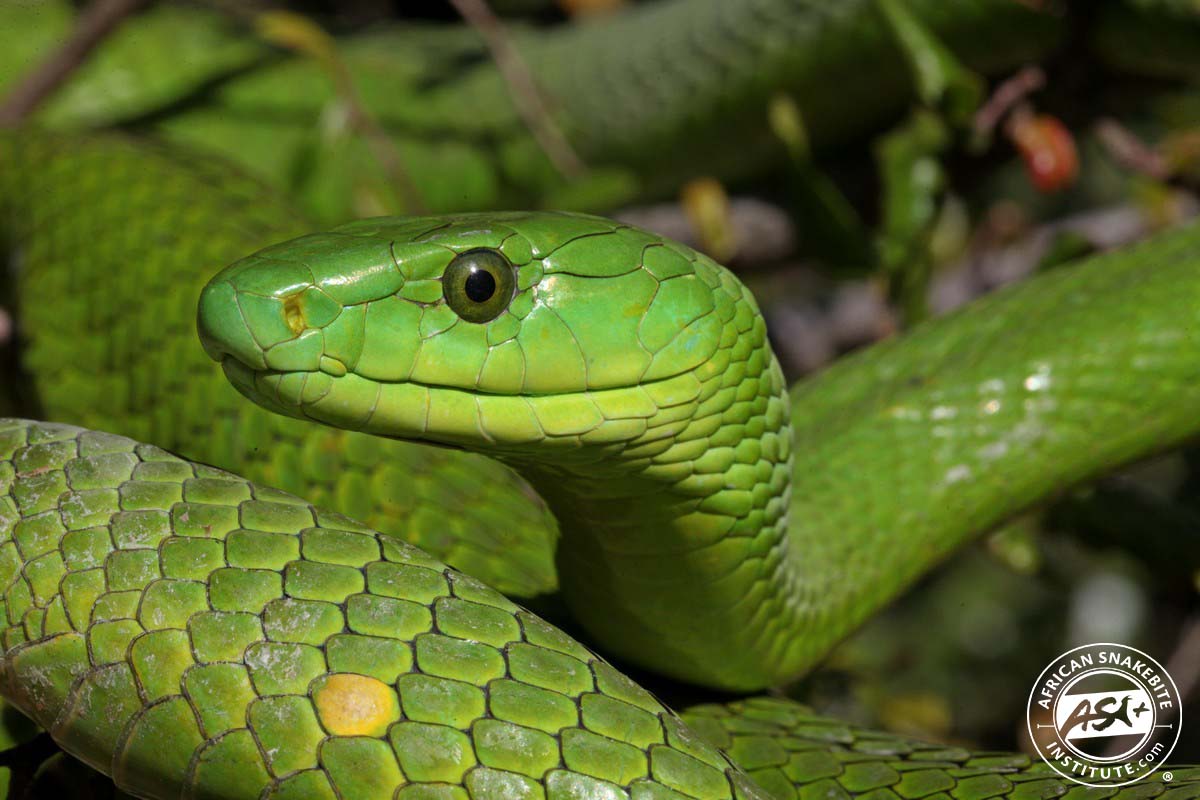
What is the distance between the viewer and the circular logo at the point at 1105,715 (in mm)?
2016

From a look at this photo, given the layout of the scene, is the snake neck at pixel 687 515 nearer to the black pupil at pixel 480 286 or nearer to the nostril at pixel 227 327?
the black pupil at pixel 480 286

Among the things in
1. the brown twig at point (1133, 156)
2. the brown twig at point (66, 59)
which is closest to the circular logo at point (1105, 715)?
the brown twig at point (1133, 156)

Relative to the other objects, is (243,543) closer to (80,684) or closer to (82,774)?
(80,684)

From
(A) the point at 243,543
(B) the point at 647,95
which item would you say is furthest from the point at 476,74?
(A) the point at 243,543

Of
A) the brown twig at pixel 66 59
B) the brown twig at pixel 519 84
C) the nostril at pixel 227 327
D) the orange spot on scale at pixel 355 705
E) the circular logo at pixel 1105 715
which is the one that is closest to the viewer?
the orange spot on scale at pixel 355 705

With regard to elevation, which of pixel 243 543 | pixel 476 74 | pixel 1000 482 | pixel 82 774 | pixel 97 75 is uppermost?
pixel 476 74

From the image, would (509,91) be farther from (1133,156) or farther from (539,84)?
(1133,156)

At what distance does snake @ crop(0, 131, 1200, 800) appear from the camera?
1.43m

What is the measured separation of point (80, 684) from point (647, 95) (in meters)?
3.15

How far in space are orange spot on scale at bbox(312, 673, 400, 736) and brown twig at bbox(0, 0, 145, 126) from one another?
79.2 inches

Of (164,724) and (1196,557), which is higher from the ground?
(1196,557)

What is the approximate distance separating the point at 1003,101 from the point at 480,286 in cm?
185

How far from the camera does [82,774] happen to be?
171 centimetres

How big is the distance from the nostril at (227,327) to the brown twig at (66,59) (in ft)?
5.14
